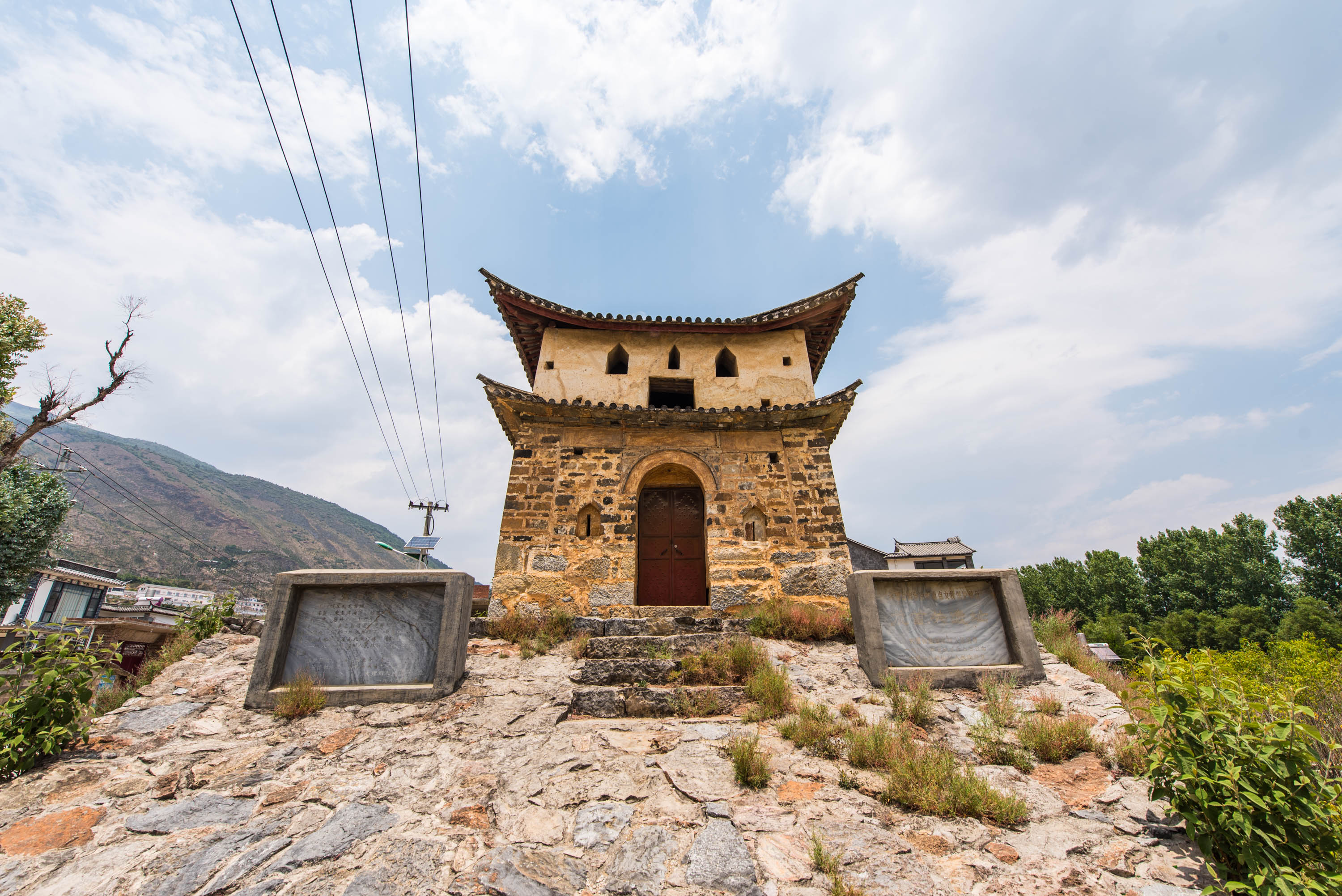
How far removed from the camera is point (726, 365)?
12555 mm

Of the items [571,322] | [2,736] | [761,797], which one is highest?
[571,322]

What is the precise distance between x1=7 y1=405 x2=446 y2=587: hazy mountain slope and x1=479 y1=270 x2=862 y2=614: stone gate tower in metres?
34.5

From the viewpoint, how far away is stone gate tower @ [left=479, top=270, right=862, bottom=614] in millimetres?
9633

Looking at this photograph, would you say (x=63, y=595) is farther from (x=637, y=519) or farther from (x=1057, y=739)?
(x=1057, y=739)

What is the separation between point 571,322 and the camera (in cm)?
1202

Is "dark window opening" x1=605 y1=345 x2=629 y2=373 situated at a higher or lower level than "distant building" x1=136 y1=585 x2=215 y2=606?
higher

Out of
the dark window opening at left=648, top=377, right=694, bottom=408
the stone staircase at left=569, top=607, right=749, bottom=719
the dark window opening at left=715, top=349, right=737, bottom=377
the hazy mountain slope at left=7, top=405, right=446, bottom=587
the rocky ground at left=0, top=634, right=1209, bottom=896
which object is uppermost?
the hazy mountain slope at left=7, top=405, right=446, bottom=587

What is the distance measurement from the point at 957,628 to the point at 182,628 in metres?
9.74

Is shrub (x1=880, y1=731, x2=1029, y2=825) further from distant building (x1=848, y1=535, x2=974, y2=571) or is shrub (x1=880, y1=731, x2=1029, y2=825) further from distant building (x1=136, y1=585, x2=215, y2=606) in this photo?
distant building (x1=136, y1=585, x2=215, y2=606)

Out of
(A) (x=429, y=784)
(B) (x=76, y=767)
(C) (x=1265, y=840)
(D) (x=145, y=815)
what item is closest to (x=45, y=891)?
(D) (x=145, y=815)

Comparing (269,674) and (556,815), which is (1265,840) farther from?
(269,674)

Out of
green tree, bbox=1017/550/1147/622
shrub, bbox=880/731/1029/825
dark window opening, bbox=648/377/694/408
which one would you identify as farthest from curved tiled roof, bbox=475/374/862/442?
green tree, bbox=1017/550/1147/622

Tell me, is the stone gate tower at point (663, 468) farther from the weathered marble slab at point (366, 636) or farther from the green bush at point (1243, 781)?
the green bush at point (1243, 781)

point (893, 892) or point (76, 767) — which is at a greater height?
point (76, 767)
